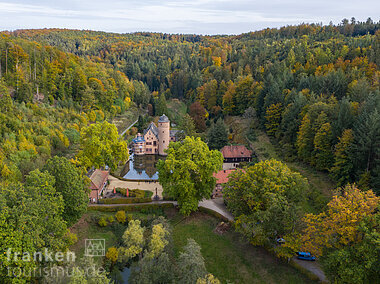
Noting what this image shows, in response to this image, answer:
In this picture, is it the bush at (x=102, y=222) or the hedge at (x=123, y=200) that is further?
the hedge at (x=123, y=200)

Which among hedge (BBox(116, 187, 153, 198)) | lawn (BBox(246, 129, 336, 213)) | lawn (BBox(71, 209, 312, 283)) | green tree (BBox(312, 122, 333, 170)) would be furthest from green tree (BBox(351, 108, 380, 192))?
hedge (BBox(116, 187, 153, 198))

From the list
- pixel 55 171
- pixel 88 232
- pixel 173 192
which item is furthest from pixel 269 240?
pixel 55 171

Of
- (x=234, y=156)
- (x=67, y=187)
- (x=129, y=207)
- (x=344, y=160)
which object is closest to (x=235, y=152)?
(x=234, y=156)

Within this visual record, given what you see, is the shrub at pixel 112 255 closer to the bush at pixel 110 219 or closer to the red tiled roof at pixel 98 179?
the bush at pixel 110 219

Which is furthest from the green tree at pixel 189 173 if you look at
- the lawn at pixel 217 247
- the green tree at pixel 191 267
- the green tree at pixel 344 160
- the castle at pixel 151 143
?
the castle at pixel 151 143

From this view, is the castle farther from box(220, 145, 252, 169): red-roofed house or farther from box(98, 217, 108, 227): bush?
box(98, 217, 108, 227): bush

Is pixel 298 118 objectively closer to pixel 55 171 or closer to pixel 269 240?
pixel 269 240
